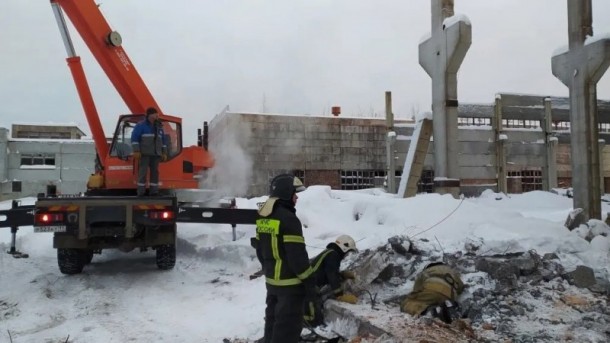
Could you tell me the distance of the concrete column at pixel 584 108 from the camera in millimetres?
9047

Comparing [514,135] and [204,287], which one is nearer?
[204,287]

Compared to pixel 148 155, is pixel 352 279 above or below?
below

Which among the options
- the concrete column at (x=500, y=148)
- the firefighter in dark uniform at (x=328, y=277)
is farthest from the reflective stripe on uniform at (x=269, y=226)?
the concrete column at (x=500, y=148)

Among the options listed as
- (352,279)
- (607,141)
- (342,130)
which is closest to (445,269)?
(352,279)

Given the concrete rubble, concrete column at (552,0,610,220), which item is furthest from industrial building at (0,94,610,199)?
the concrete rubble

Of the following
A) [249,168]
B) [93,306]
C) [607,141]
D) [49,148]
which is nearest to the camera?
[93,306]

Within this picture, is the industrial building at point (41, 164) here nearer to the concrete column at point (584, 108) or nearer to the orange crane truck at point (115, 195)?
the orange crane truck at point (115, 195)

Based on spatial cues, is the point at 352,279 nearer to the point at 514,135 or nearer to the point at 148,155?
the point at 148,155

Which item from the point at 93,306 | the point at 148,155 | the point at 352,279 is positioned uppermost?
the point at 148,155

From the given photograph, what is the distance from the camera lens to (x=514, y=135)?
48.3ft

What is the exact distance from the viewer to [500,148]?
560 inches

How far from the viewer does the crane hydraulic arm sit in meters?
8.38

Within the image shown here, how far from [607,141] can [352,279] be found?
537 inches

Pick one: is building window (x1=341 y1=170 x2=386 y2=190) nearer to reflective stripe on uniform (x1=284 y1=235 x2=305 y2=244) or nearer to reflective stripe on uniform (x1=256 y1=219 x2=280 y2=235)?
reflective stripe on uniform (x1=256 y1=219 x2=280 y2=235)
